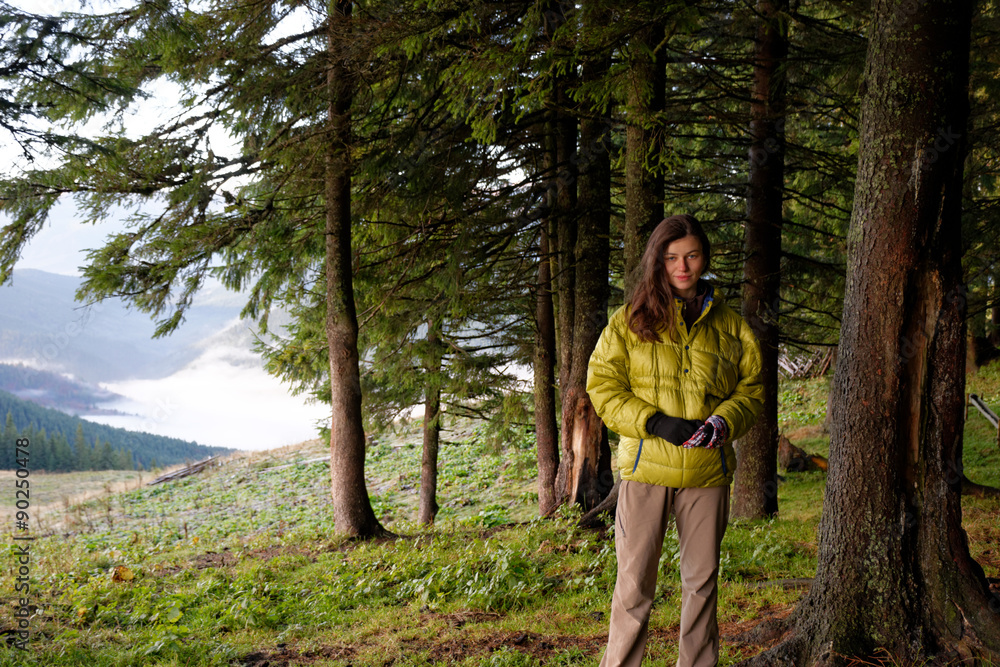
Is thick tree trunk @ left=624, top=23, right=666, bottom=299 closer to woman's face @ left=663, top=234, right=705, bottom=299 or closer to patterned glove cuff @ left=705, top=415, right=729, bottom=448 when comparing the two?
woman's face @ left=663, top=234, right=705, bottom=299

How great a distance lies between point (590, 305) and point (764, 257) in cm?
209

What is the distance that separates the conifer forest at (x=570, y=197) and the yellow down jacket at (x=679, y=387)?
0.66m

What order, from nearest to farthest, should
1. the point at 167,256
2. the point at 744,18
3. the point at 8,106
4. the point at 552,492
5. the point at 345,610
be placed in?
the point at 8,106 → the point at 345,610 → the point at 744,18 → the point at 167,256 → the point at 552,492

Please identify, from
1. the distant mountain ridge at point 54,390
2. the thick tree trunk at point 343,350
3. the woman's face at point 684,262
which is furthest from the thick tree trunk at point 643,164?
the distant mountain ridge at point 54,390

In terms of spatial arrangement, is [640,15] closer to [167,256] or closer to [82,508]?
[167,256]

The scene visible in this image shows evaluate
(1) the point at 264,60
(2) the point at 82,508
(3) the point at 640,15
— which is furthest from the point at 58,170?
(2) the point at 82,508

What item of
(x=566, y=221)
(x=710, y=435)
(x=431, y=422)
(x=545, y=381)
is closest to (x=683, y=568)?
(x=710, y=435)

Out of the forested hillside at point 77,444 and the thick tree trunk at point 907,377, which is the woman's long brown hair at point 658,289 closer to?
the thick tree trunk at point 907,377

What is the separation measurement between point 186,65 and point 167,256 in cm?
235

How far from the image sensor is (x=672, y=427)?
10.1 ft

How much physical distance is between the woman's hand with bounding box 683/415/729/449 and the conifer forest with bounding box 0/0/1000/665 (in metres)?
0.84

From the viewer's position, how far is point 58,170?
7.00 m

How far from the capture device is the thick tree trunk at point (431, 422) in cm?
1216

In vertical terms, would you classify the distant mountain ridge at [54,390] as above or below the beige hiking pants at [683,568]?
above
